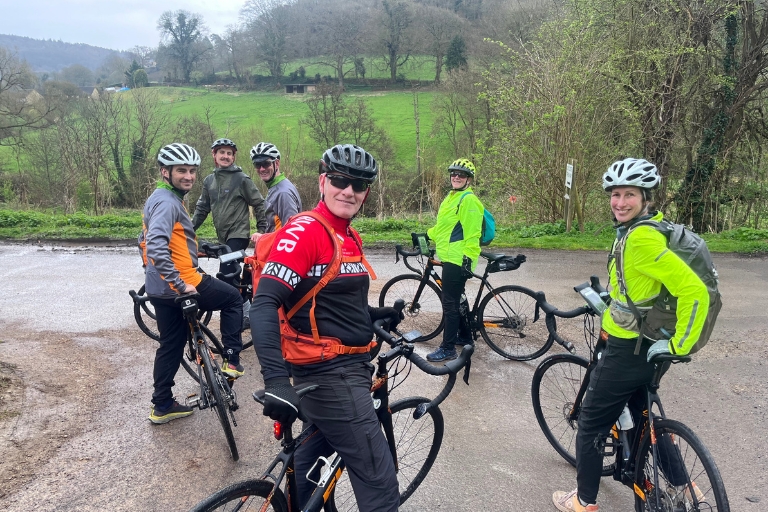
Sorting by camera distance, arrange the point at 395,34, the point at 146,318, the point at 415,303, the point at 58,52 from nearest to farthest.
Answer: the point at 415,303
the point at 146,318
the point at 395,34
the point at 58,52

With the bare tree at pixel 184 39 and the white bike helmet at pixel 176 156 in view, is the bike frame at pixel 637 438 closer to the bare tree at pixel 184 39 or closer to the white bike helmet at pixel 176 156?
the white bike helmet at pixel 176 156

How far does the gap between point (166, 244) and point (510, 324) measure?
3.63 meters

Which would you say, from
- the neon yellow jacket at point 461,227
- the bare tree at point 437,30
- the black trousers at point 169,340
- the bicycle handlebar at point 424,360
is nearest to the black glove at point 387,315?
the bicycle handlebar at point 424,360

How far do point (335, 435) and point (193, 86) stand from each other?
7577cm

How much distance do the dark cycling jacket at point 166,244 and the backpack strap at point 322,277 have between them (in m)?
2.06

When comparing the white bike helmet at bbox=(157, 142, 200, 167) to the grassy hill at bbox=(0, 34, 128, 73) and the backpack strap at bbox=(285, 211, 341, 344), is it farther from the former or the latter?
the grassy hill at bbox=(0, 34, 128, 73)

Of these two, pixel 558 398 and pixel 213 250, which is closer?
pixel 558 398

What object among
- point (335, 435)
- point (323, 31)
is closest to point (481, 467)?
point (335, 435)

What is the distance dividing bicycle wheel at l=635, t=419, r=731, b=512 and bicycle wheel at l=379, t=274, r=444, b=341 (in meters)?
3.42

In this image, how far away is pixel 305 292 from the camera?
7.77 feet

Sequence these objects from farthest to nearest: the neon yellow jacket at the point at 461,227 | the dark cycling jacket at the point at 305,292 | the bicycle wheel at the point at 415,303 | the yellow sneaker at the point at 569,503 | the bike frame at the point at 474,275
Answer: the bicycle wheel at the point at 415,303
the bike frame at the point at 474,275
the neon yellow jacket at the point at 461,227
the yellow sneaker at the point at 569,503
the dark cycling jacket at the point at 305,292

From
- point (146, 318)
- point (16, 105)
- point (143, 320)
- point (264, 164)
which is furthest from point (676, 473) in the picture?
point (16, 105)

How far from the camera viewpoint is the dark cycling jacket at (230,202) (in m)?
6.20

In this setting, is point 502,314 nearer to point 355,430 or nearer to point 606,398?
point 606,398
